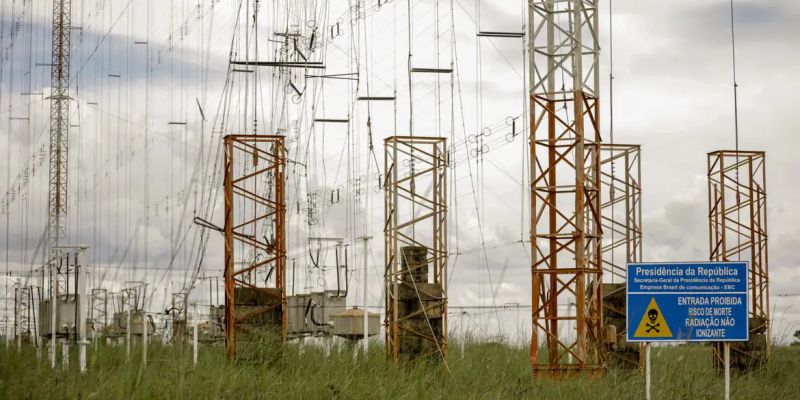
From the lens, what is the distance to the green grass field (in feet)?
39.7

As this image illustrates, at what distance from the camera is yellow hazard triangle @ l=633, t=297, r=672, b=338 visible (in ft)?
57.9

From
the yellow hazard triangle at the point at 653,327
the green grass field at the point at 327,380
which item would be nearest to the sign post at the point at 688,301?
the yellow hazard triangle at the point at 653,327

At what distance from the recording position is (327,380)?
1798 cm

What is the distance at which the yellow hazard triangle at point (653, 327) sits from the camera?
57.9 ft

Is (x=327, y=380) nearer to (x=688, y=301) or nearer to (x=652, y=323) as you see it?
(x=652, y=323)

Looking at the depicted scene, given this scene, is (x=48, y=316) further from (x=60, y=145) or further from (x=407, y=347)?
(x=407, y=347)

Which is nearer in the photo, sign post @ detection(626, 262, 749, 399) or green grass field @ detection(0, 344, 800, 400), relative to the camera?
green grass field @ detection(0, 344, 800, 400)

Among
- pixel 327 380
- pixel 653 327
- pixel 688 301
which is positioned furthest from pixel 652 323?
pixel 327 380

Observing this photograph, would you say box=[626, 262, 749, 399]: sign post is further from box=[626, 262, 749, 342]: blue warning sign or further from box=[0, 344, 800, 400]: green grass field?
box=[0, 344, 800, 400]: green grass field

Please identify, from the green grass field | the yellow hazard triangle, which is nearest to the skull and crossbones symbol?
the yellow hazard triangle

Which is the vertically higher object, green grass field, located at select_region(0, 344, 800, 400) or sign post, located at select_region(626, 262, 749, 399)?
sign post, located at select_region(626, 262, 749, 399)

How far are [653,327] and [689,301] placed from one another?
29.0 inches

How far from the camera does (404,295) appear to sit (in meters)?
27.3

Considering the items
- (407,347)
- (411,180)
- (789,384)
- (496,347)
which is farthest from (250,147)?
(789,384)
